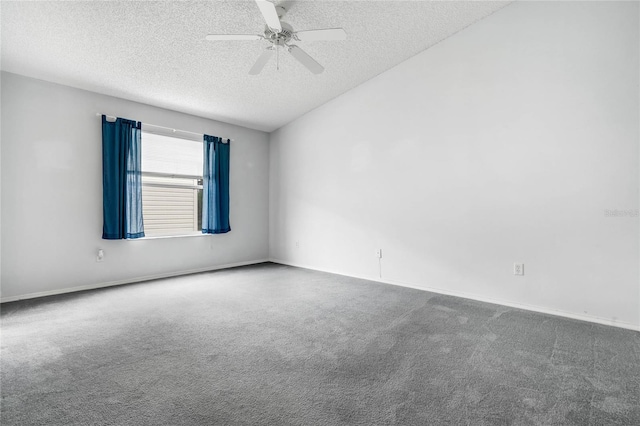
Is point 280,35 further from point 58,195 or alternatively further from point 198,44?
point 58,195

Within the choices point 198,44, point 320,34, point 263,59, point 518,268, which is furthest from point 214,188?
point 518,268

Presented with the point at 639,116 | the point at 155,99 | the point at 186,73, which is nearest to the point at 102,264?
the point at 155,99

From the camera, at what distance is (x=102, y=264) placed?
402 cm

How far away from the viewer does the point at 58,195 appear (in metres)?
3.67

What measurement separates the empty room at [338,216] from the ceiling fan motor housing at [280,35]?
3 cm

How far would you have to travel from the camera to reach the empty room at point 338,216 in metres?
1.74

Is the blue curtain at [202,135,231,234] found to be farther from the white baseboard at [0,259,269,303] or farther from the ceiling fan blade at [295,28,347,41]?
the ceiling fan blade at [295,28,347,41]

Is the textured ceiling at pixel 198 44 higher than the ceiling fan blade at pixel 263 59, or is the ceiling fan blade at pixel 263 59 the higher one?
the textured ceiling at pixel 198 44

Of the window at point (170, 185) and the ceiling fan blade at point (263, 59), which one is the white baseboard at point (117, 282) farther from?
the ceiling fan blade at point (263, 59)

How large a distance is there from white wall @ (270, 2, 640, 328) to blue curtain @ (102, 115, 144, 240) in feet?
9.69

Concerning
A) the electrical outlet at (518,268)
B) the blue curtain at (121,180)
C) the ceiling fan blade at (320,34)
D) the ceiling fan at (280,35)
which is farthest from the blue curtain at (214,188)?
the electrical outlet at (518,268)

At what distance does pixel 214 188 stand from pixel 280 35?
3.02 m

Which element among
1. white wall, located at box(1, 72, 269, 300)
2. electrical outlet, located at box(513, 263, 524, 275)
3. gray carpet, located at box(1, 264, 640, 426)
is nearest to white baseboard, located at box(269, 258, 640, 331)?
gray carpet, located at box(1, 264, 640, 426)

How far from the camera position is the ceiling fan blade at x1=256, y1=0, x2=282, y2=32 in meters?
2.07
